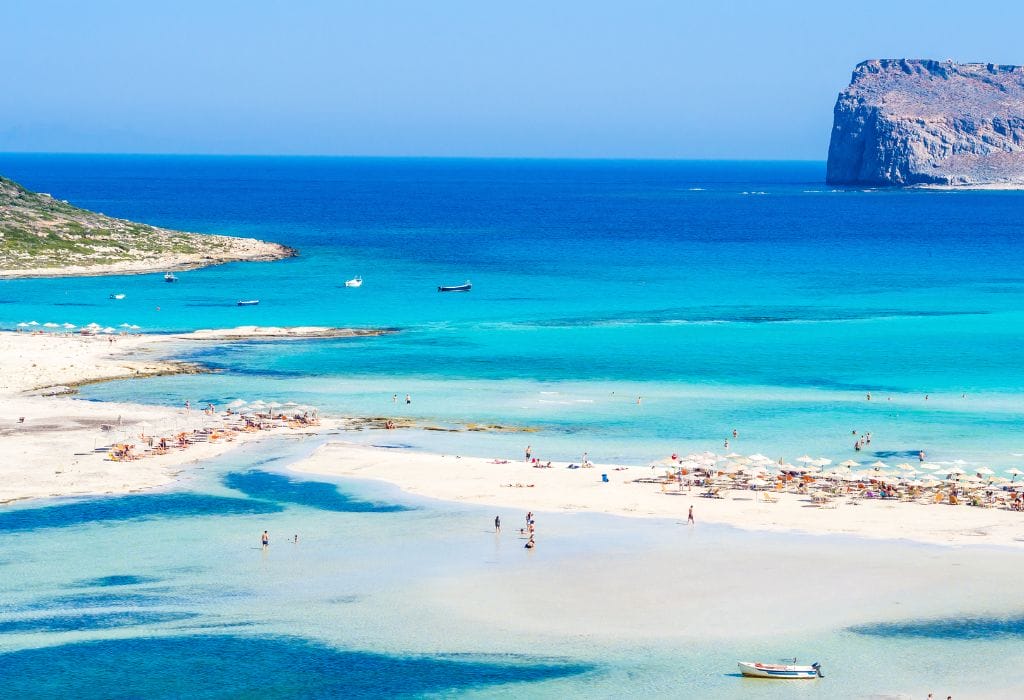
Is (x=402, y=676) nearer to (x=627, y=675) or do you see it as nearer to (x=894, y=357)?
(x=627, y=675)

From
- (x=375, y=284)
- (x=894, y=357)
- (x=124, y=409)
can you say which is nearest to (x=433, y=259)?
(x=375, y=284)

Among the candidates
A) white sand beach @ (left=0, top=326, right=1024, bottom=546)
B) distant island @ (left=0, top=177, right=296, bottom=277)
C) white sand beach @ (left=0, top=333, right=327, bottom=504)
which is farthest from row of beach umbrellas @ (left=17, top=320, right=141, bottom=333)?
distant island @ (left=0, top=177, right=296, bottom=277)

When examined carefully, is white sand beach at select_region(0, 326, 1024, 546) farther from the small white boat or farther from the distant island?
the distant island

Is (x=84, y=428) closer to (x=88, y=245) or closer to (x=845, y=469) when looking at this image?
(x=845, y=469)

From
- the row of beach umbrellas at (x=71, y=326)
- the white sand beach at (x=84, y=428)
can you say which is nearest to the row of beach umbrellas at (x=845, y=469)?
the white sand beach at (x=84, y=428)

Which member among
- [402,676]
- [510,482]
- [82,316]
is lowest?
[402,676]

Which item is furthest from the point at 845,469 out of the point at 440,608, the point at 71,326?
the point at 71,326
